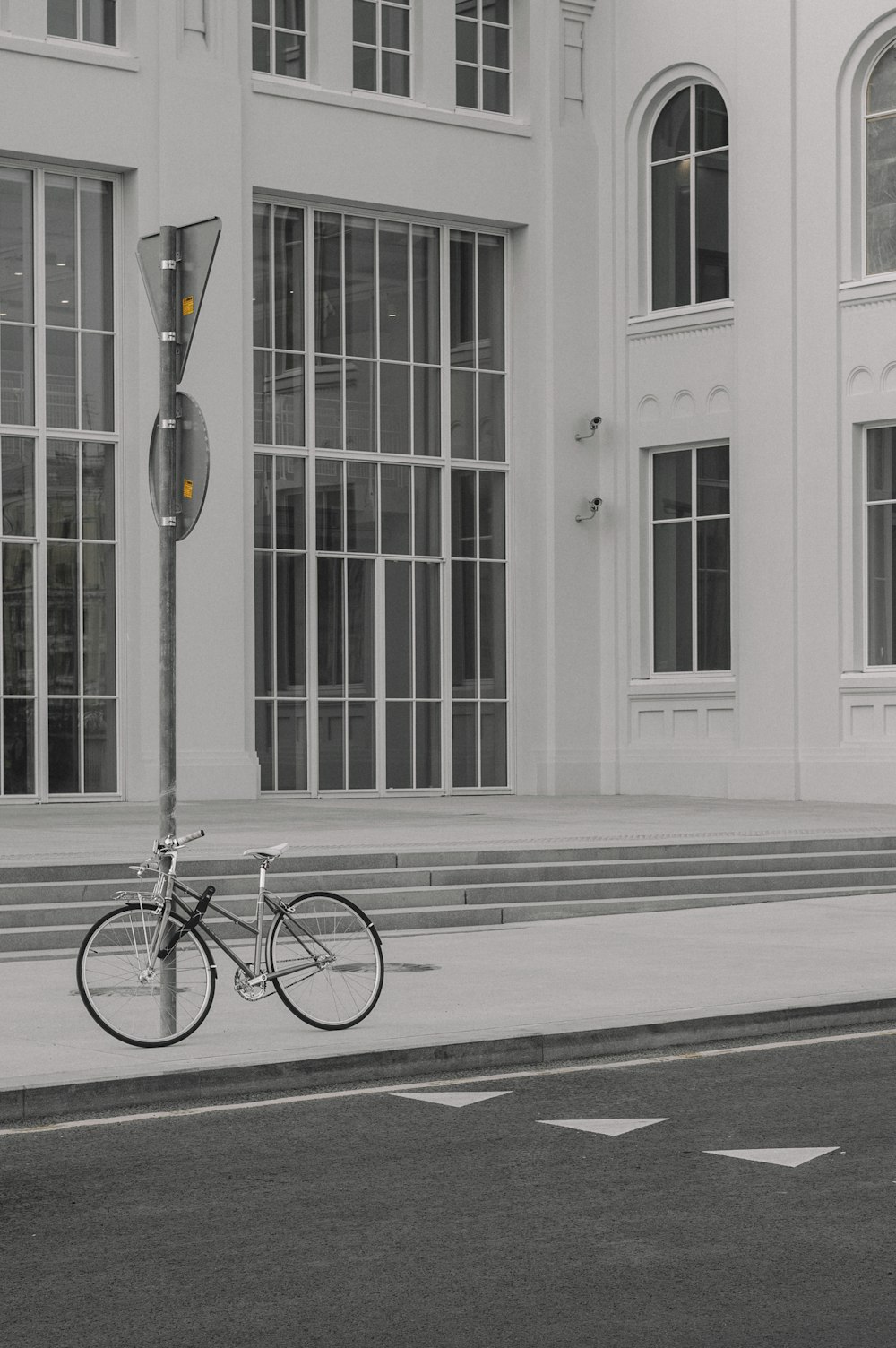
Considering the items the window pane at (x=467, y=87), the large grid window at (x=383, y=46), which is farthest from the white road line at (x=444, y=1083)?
the window pane at (x=467, y=87)

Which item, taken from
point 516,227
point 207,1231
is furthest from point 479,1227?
point 516,227

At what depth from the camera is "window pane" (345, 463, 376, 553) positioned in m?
24.9

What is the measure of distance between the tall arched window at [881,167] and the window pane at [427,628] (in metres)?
6.75

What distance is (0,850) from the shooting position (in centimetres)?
1547

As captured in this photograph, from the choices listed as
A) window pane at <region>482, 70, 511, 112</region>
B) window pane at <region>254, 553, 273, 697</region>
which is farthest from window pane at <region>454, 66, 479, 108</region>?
window pane at <region>254, 553, 273, 697</region>

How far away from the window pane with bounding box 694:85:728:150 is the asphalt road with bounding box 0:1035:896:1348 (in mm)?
19389

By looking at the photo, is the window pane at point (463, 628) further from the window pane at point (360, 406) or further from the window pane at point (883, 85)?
the window pane at point (883, 85)

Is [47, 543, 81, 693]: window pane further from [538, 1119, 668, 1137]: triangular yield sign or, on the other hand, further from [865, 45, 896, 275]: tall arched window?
[538, 1119, 668, 1137]: triangular yield sign

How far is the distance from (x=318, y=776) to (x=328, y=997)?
1510 centimetres

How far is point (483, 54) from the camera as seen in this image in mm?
26203

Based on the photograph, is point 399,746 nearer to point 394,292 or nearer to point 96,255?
point 394,292

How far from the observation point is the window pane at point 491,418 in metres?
26.2

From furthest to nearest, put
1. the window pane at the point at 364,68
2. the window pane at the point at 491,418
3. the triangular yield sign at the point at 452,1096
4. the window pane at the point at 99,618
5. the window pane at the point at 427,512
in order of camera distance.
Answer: the window pane at the point at 491,418 → the window pane at the point at 427,512 → the window pane at the point at 364,68 → the window pane at the point at 99,618 → the triangular yield sign at the point at 452,1096

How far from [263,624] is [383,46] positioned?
25.3 ft
